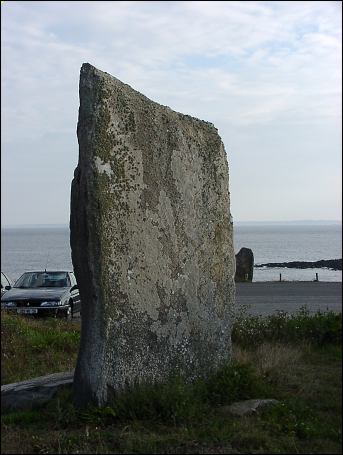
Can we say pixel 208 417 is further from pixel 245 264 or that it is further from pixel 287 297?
pixel 245 264

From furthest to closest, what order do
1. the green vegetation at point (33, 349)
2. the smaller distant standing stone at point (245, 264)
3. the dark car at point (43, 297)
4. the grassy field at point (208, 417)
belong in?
the smaller distant standing stone at point (245, 264) → the dark car at point (43, 297) → the green vegetation at point (33, 349) → the grassy field at point (208, 417)

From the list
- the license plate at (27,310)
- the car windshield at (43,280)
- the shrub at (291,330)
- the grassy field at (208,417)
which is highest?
the car windshield at (43,280)

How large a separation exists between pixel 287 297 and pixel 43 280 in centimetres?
763

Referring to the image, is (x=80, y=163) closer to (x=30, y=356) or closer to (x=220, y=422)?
(x=220, y=422)

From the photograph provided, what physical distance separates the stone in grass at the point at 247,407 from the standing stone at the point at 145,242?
0.78 m

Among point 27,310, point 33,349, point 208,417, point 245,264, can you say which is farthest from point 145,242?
point 245,264

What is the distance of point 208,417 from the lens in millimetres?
5945

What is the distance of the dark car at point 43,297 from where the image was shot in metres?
14.5

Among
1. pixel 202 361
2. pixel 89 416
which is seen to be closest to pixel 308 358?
pixel 202 361

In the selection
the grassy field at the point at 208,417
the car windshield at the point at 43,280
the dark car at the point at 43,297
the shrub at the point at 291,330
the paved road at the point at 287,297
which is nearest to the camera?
the grassy field at the point at 208,417

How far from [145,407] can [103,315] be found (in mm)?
919

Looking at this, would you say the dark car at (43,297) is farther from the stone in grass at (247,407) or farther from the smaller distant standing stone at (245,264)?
the smaller distant standing stone at (245,264)

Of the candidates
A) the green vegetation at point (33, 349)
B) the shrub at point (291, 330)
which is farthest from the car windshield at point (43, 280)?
the shrub at point (291, 330)

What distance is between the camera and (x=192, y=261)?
7.13 meters
